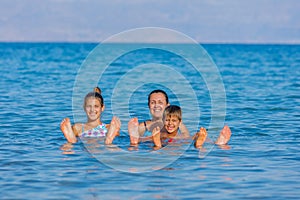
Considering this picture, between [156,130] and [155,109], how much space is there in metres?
1.08

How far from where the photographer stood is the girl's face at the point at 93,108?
1328 centimetres

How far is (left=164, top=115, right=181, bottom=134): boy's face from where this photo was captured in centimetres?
1274


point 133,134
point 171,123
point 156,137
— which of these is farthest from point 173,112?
point 133,134

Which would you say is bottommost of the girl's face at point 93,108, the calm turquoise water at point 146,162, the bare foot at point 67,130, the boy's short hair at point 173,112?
the calm turquoise water at point 146,162

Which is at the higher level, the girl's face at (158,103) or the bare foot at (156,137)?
the girl's face at (158,103)

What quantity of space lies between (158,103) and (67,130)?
7.14ft

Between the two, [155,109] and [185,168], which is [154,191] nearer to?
[185,168]

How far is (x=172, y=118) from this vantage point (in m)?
12.7

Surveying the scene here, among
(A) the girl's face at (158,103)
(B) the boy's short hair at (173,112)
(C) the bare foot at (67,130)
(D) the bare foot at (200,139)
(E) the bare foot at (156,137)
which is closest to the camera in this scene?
(E) the bare foot at (156,137)

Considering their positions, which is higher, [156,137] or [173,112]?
[173,112]

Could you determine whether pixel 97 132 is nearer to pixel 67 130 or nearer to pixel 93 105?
pixel 93 105

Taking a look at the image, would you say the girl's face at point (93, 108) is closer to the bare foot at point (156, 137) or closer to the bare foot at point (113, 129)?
the bare foot at point (113, 129)

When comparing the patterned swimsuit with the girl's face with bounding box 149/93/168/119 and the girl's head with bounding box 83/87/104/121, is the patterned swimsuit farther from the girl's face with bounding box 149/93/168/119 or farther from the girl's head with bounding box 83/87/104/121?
the girl's face with bounding box 149/93/168/119

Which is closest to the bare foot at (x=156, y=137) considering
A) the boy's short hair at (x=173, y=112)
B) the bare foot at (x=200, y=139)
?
the boy's short hair at (x=173, y=112)
